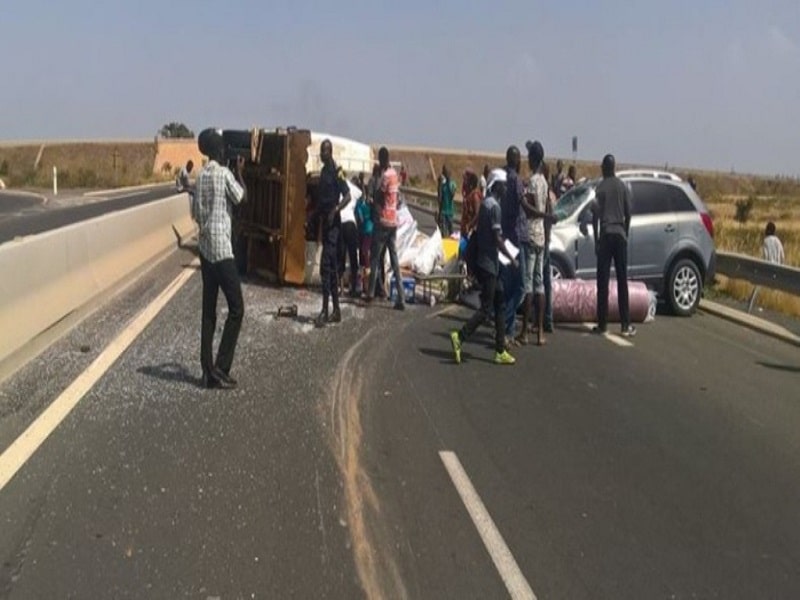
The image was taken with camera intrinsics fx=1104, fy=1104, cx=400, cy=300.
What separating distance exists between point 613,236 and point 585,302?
1175 millimetres

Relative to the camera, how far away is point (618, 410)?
924 centimetres

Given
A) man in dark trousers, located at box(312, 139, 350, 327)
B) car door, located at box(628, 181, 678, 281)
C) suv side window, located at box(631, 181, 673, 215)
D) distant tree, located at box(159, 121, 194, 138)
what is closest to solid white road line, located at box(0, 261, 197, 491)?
man in dark trousers, located at box(312, 139, 350, 327)

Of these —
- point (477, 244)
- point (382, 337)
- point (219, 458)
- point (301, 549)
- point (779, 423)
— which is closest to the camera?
point (301, 549)

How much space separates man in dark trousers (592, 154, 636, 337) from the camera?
43.6 ft

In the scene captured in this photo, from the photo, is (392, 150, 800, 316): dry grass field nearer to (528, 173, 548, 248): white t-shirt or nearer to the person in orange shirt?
the person in orange shirt

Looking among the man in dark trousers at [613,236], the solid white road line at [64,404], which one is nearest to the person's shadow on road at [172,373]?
the solid white road line at [64,404]

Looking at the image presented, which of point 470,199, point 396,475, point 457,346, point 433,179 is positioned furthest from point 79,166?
point 396,475

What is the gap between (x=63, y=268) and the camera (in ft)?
43.9

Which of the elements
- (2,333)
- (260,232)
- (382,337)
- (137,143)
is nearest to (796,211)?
(260,232)

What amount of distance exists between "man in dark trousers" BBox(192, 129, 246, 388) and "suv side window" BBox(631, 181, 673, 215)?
7909 mm

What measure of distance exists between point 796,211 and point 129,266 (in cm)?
4633

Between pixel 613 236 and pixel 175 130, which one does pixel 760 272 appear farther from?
pixel 175 130

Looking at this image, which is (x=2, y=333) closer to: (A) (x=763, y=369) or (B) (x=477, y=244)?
(B) (x=477, y=244)

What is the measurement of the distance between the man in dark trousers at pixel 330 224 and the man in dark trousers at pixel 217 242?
375cm
